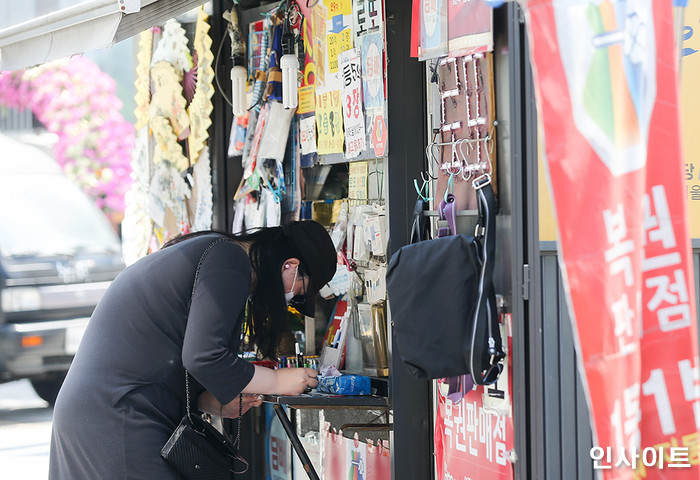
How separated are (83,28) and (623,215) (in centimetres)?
292

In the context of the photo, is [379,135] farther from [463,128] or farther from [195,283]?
[195,283]

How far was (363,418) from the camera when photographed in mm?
3891

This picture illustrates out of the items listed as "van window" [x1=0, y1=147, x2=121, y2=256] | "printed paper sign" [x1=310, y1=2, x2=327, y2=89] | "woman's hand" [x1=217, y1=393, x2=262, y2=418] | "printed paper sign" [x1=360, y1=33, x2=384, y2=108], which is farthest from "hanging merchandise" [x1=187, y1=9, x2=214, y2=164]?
"van window" [x1=0, y1=147, x2=121, y2=256]

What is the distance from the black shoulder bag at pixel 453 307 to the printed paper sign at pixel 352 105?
940mm

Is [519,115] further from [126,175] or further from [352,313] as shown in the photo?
[126,175]

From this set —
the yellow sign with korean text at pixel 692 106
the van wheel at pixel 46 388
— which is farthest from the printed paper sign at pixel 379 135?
the van wheel at pixel 46 388

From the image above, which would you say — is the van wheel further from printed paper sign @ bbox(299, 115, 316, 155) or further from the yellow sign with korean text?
the yellow sign with korean text

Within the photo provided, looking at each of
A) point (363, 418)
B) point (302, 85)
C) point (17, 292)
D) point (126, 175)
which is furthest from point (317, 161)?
point (126, 175)

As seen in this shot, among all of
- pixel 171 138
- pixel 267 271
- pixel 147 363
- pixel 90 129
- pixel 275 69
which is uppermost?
pixel 90 129

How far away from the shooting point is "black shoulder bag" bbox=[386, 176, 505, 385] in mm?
2809

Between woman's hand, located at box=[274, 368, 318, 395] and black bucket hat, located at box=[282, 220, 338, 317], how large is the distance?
1.00ft

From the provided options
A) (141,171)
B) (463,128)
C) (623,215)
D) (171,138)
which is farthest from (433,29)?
(141,171)

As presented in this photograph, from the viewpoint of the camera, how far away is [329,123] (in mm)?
4016

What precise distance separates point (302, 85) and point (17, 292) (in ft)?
14.5
